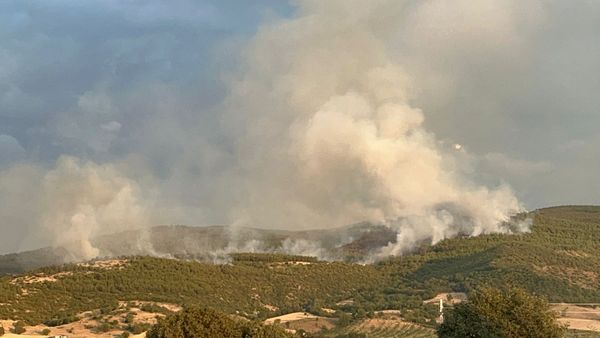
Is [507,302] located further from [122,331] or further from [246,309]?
[246,309]

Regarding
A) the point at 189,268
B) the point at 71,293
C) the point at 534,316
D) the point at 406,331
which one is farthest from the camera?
the point at 189,268

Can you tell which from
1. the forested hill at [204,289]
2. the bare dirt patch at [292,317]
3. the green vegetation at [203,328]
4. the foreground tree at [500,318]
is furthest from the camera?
the bare dirt patch at [292,317]

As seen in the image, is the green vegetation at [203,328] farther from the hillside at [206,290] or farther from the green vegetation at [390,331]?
the hillside at [206,290]

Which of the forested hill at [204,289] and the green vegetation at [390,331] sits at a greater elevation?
the forested hill at [204,289]

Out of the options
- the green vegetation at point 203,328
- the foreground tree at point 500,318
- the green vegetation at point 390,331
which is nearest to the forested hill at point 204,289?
the green vegetation at point 390,331

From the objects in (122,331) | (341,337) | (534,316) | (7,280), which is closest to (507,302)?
(534,316)

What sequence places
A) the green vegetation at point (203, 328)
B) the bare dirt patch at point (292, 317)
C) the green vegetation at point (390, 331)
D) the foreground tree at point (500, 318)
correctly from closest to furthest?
1. the green vegetation at point (203, 328)
2. the foreground tree at point (500, 318)
3. the green vegetation at point (390, 331)
4. the bare dirt patch at point (292, 317)

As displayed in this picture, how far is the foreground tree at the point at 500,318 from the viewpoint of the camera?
252 ft

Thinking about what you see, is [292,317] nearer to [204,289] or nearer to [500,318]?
[204,289]

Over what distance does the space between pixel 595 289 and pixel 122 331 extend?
122 metres

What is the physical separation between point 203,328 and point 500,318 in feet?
105

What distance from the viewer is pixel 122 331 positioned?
121 m

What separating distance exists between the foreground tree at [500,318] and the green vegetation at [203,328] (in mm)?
19771

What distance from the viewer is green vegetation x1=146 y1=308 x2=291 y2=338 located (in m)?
73.1
